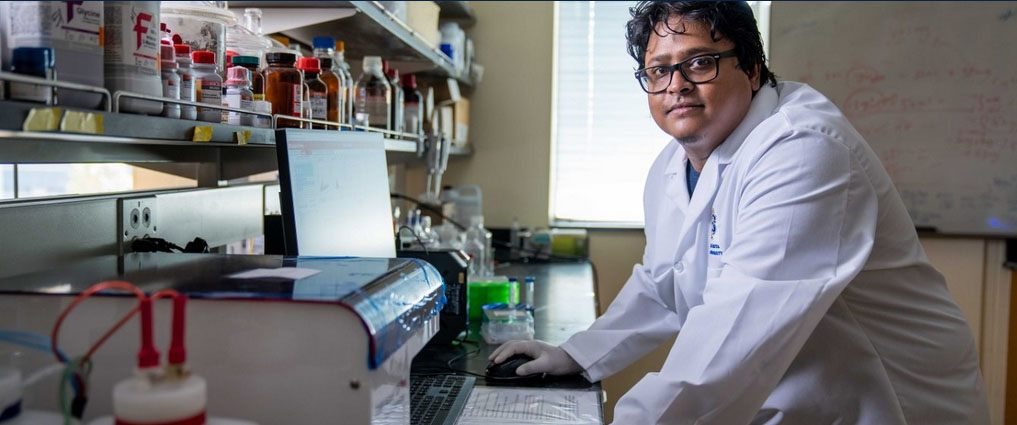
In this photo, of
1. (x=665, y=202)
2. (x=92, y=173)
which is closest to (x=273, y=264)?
(x=665, y=202)

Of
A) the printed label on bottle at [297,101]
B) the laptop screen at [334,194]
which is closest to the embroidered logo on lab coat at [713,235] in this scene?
the laptop screen at [334,194]

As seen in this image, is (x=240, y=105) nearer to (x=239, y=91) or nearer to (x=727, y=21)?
(x=239, y=91)

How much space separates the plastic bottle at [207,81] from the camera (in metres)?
1.21

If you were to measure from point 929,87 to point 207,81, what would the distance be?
3484mm

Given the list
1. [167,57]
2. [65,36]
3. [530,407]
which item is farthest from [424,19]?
[65,36]

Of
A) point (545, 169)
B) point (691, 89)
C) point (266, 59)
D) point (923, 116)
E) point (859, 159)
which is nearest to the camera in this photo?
point (859, 159)

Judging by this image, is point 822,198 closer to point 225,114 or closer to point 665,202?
point 665,202

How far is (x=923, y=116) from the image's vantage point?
149 inches

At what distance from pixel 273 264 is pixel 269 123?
48 centimetres

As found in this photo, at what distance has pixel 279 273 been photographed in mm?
971

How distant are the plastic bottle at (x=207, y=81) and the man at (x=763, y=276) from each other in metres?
0.73

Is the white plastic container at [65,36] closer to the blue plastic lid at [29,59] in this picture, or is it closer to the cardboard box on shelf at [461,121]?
the blue plastic lid at [29,59]

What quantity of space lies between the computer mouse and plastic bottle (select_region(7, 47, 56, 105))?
1018 millimetres

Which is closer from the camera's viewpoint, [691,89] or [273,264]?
[273,264]
